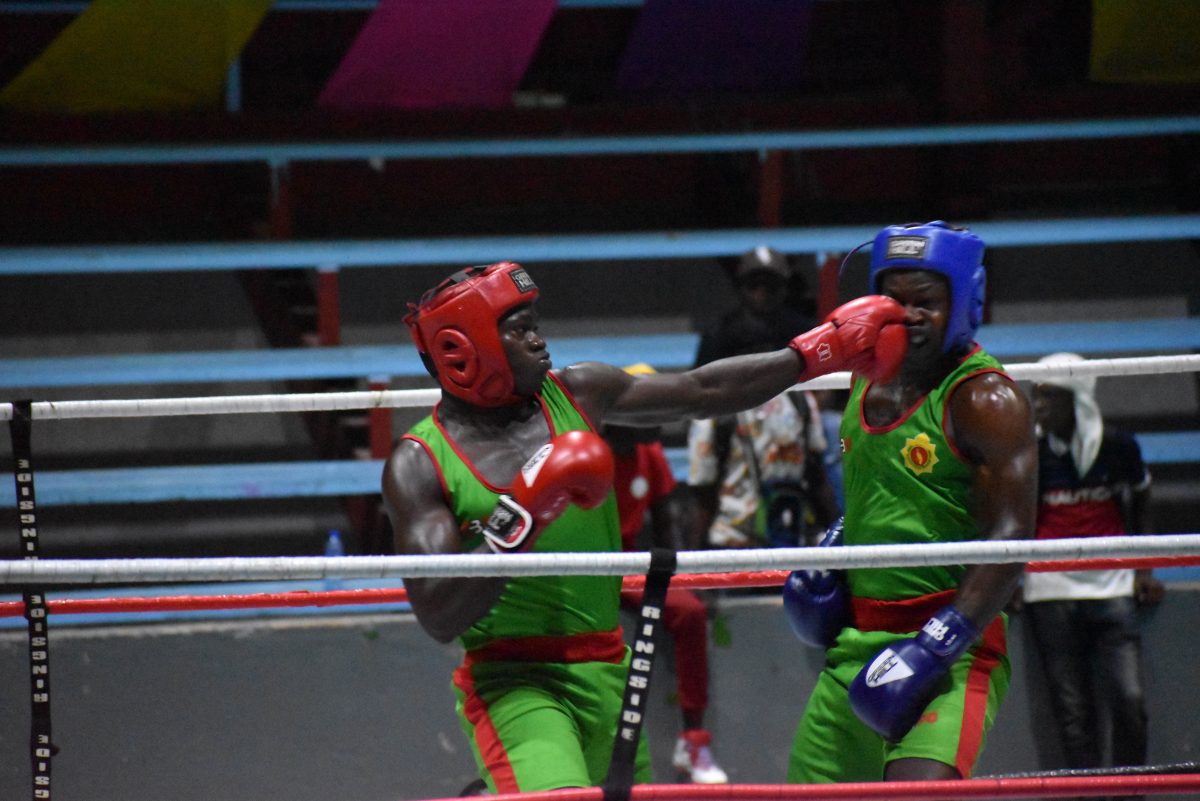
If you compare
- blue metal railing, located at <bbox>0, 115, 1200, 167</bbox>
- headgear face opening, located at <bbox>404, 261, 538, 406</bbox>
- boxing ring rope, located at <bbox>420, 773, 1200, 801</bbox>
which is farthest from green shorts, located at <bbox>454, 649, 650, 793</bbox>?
blue metal railing, located at <bbox>0, 115, 1200, 167</bbox>

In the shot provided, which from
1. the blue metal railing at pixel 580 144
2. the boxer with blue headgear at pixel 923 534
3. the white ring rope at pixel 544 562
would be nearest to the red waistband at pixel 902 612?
the boxer with blue headgear at pixel 923 534

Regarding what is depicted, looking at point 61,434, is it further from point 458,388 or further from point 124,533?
point 458,388

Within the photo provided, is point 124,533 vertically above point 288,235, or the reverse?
point 288,235

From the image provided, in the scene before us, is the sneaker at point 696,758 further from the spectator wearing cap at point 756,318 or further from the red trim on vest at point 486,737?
the red trim on vest at point 486,737

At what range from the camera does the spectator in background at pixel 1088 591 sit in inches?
166

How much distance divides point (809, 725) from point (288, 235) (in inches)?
140

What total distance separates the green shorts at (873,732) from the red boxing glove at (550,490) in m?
0.80

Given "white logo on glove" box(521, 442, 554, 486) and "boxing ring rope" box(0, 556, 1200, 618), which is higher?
"white logo on glove" box(521, 442, 554, 486)

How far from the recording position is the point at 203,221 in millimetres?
6164

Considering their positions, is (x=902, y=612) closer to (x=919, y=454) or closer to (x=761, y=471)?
(x=919, y=454)

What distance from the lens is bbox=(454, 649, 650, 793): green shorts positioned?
92.4 inches

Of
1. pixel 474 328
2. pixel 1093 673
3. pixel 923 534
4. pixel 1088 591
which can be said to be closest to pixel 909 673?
pixel 923 534

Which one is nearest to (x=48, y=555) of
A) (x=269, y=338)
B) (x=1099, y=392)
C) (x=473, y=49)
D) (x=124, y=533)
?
(x=124, y=533)

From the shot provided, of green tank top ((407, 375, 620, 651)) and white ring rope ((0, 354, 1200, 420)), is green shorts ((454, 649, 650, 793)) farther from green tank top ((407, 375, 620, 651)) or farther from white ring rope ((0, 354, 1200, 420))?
white ring rope ((0, 354, 1200, 420))
